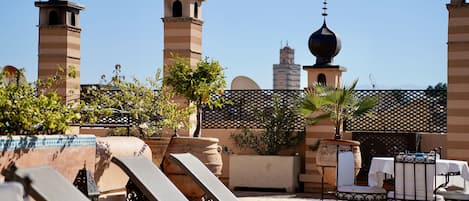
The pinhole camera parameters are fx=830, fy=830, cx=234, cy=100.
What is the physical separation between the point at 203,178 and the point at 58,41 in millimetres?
6722

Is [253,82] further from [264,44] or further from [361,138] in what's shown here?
[264,44]

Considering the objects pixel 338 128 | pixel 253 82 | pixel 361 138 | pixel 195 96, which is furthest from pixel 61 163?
pixel 253 82

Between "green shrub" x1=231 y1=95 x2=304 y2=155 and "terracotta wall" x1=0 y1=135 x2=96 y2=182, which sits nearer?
"terracotta wall" x1=0 y1=135 x2=96 y2=182

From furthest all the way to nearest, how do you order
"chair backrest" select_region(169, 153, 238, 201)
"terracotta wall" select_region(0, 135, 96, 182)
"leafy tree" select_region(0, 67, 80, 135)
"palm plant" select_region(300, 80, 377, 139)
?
"palm plant" select_region(300, 80, 377, 139)
"chair backrest" select_region(169, 153, 238, 201)
"leafy tree" select_region(0, 67, 80, 135)
"terracotta wall" select_region(0, 135, 96, 182)

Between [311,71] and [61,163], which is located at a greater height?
[311,71]

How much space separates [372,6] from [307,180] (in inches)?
149

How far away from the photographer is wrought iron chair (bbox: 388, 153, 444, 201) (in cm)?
920

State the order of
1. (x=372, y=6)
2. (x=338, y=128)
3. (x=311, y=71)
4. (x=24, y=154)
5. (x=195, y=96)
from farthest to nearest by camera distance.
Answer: (x=372, y=6) → (x=311, y=71) → (x=338, y=128) → (x=195, y=96) → (x=24, y=154)

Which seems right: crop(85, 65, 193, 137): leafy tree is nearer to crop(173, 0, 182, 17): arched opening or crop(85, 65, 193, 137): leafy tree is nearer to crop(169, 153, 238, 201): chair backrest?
crop(169, 153, 238, 201): chair backrest

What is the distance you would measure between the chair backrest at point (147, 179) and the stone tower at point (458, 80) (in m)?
6.79

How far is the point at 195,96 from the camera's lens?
458 inches

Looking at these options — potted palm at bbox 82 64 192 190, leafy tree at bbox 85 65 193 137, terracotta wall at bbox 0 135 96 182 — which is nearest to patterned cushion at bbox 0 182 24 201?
terracotta wall at bbox 0 135 96 182

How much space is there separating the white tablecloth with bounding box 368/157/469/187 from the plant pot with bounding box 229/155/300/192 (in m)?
2.87

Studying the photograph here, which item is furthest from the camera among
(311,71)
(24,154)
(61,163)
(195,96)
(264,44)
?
(264,44)
